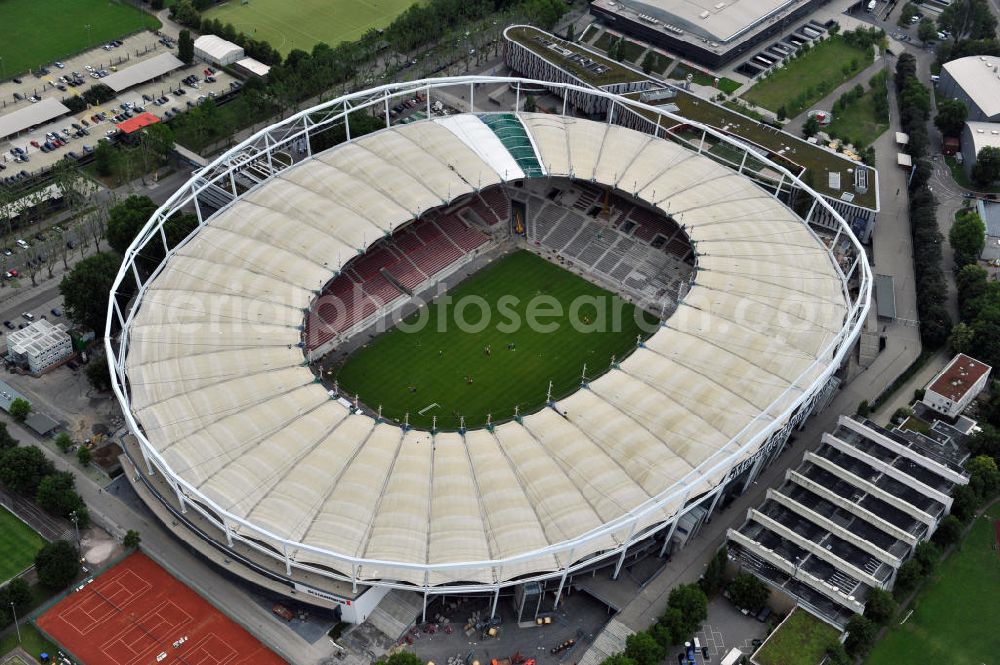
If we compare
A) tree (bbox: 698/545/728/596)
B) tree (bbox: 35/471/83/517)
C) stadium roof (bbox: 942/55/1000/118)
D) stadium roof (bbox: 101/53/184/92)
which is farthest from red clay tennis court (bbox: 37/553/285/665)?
stadium roof (bbox: 942/55/1000/118)

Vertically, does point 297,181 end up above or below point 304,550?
above

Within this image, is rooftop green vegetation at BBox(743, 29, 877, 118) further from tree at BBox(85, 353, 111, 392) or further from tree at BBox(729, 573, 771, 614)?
tree at BBox(85, 353, 111, 392)

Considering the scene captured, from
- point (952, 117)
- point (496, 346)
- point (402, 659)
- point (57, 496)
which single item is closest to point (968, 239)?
point (952, 117)

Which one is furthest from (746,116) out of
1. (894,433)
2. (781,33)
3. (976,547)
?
(976,547)

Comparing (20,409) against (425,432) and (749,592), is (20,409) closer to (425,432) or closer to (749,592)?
(425,432)

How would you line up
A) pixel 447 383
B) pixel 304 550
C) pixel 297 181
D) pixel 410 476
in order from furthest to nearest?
pixel 297 181 → pixel 447 383 → pixel 410 476 → pixel 304 550

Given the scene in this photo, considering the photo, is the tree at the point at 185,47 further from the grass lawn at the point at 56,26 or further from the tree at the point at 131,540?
the tree at the point at 131,540

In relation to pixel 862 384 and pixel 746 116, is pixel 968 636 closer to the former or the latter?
pixel 862 384
